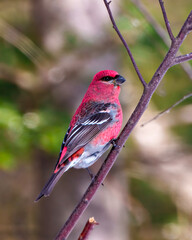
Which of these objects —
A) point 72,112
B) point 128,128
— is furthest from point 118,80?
point 72,112

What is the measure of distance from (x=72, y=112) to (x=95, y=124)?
8.00 ft

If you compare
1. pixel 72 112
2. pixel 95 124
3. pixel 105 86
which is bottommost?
pixel 72 112

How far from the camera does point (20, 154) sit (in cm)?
453

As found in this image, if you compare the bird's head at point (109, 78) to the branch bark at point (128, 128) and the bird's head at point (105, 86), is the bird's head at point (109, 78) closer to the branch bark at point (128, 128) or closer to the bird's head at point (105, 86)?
the bird's head at point (105, 86)

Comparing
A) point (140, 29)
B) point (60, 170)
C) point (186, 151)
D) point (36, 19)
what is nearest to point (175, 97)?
point (186, 151)

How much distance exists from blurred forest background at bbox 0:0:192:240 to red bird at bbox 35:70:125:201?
4.72ft

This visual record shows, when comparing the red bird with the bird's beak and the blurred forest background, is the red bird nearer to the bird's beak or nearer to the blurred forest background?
the bird's beak

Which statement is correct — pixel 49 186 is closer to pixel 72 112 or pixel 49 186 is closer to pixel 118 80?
pixel 118 80

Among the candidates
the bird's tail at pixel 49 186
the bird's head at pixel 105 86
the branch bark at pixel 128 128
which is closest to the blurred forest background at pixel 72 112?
the bird's head at pixel 105 86

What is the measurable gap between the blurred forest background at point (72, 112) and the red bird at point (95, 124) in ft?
4.72

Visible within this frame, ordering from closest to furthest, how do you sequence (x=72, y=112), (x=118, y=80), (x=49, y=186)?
(x=49, y=186) → (x=118, y=80) → (x=72, y=112)

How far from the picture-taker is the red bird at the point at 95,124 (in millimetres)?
2512

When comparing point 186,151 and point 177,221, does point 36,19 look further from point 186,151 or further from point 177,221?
point 177,221

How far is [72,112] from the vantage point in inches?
202
